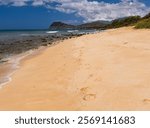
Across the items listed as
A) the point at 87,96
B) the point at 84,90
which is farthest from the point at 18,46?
the point at 87,96

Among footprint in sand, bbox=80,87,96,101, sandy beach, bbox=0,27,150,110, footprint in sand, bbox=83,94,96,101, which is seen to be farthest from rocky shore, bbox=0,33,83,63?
footprint in sand, bbox=83,94,96,101

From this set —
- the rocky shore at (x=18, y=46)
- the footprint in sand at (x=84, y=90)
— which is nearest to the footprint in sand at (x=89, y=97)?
the footprint in sand at (x=84, y=90)

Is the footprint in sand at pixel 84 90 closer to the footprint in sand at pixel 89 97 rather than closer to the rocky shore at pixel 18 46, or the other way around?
the footprint in sand at pixel 89 97

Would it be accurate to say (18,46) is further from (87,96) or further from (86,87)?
(87,96)

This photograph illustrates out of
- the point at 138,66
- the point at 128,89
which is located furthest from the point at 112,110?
the point at 138,66

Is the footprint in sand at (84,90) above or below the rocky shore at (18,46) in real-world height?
above

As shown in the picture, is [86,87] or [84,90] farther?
[86,87]

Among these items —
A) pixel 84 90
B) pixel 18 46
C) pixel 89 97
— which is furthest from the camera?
pixel 18 46

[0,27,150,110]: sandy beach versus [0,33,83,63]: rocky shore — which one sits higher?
[0,27,150,110]: sandy beach

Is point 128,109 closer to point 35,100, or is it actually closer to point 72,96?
point 72,96

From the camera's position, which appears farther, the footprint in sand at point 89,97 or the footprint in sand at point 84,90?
the footprint in sand at point 84,90

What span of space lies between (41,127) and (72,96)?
95.7 inches

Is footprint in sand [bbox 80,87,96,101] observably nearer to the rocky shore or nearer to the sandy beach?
the sandy beach

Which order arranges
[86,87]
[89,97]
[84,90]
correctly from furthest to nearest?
[86,87] → [84,90] → [89,97]
